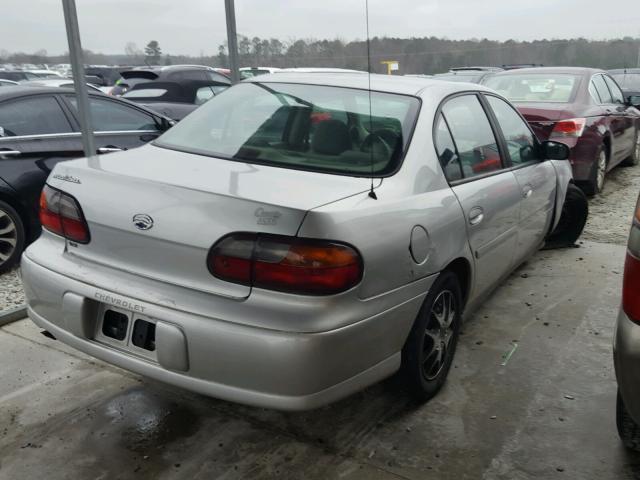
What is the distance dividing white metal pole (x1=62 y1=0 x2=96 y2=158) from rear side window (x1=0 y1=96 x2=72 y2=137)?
33.5 inches

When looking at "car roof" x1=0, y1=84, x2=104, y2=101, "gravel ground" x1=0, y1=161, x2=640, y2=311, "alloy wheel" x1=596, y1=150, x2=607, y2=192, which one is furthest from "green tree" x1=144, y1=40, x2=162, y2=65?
"alloy wheel" x1=596, y1=150, x2=607, y2=192

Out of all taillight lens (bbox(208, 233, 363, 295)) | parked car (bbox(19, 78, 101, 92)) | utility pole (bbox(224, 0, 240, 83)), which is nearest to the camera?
taillight lens (bbox(208, 233, 363, 295))

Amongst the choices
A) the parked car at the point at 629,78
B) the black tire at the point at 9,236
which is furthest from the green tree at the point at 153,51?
the parked car at the point at 629,78

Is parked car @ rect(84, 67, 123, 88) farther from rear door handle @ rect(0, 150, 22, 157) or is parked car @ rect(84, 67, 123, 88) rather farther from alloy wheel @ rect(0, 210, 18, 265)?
alloy wheel @ rect(0, 210, 18, 265)

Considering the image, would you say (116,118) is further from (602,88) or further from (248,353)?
(602,88)

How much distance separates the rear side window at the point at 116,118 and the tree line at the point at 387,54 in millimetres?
378

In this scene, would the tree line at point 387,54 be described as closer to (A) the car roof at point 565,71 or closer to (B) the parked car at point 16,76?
(A) the car roof at point 565,71

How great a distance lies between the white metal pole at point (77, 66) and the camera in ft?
12.5

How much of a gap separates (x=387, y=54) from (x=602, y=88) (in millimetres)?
6048

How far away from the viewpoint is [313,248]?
204 centimetres

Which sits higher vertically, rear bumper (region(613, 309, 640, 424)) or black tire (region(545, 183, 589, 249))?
rear bumper (region(613, 309, 640, 424))

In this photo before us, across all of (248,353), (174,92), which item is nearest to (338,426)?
(248,353)

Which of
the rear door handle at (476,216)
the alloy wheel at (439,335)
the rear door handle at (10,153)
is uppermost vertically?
the rear door handle at (10,153)

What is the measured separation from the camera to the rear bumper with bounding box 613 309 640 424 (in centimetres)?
192
